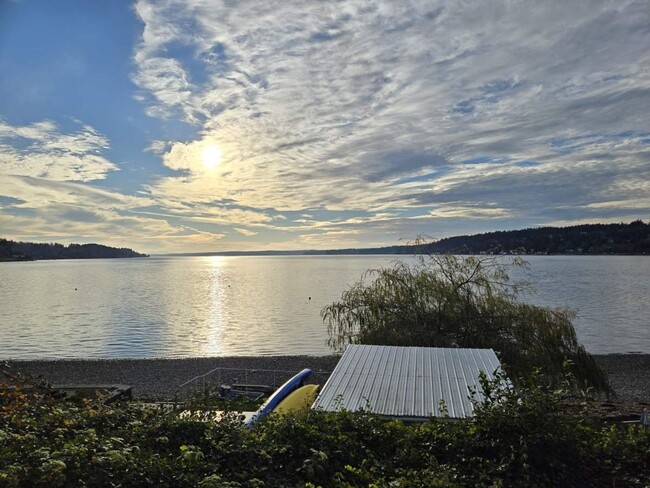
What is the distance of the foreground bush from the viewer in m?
4.06

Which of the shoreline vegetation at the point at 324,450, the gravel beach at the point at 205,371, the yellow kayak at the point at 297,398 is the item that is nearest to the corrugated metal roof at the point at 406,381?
the yellow kayak at the point at 297,398

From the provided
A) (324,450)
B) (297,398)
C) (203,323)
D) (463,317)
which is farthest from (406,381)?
(203,323)

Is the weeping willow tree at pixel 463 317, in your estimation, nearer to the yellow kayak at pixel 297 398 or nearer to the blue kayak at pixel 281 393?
the blue kayak at pixel 281 393

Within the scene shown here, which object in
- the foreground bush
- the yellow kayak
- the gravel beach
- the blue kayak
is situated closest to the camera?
the foreground bush

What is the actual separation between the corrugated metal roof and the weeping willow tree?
200 inches

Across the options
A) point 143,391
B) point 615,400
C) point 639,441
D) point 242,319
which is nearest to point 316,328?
point 242,319

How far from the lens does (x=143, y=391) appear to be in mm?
23234

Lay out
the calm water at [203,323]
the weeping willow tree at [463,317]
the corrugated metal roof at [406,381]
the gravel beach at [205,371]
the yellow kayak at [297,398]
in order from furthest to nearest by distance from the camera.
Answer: the calm water at [203,323]
the gravel beach at [205,371]
the weeping willow tree at [463,317]
the yellow kayak at [297,398]
the corrugated metal roof at [406,381]

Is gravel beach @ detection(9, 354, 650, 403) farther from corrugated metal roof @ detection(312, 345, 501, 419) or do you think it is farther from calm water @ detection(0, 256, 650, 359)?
corrugated metal roof @ detection(312, 345, 501, 419)

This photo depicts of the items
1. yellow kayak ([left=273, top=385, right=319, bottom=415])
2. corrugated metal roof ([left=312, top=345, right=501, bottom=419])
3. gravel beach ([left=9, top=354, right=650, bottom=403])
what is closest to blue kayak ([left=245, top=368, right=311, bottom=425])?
yellow kayak ([left=273, top=385, right=319, bottom=415])

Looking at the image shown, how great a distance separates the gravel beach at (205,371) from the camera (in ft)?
78.9

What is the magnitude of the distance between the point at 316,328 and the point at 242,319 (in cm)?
1139

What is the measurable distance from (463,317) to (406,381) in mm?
8802

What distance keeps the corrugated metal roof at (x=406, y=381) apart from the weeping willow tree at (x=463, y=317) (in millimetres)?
5083
